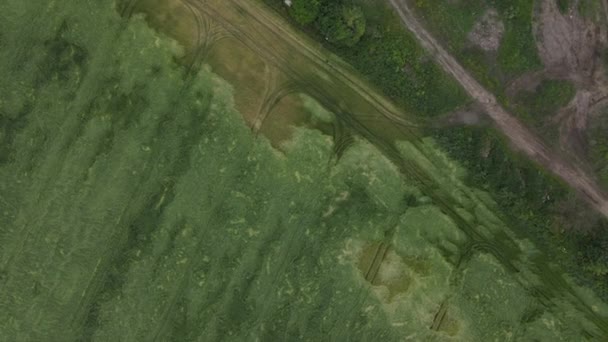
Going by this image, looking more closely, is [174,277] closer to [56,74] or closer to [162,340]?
[162,340]

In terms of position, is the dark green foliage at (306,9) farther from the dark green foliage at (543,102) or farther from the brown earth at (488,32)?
the dark green foliage at (543,102)

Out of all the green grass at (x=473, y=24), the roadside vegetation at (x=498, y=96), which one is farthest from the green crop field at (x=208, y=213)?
the green grass at (x=473, y=24)

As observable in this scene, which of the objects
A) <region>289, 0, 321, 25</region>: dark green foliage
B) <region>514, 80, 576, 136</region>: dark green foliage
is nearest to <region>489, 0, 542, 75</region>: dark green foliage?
<region>514, 80, 576, 136</region>: dark green foliage

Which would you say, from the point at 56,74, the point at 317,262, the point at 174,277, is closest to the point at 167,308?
the point at 174,277

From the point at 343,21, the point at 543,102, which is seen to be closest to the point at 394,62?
the point at 343,21

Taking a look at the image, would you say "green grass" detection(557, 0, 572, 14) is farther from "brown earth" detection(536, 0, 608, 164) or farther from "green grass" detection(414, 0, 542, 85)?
"green grass" detection(414, 0, 542, 85)

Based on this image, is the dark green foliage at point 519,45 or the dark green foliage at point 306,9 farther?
the dark green foliage at point 519,45

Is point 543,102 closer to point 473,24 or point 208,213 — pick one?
point 473,24
